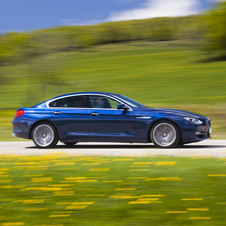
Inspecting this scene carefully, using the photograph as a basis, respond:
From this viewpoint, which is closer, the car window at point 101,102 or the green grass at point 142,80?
the car window at point 101,102

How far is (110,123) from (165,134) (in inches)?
51.8

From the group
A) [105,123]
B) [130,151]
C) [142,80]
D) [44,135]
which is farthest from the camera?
[142,80]

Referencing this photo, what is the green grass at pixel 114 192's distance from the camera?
13.3 ft

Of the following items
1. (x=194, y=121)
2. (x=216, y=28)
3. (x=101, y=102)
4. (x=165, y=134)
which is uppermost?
(x=216, y=28)

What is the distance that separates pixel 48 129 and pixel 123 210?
247 inches

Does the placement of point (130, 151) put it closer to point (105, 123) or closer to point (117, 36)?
point (105, 123)

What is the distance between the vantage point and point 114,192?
4.98 metres

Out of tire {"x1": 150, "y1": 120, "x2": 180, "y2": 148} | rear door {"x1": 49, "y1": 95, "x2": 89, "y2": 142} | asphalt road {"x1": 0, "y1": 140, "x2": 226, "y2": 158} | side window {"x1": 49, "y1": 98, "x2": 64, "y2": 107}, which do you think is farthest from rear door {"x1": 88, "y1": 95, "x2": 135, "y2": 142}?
side window {"x1": 49, "y1": 98, "x2": 64, "y2": 107}

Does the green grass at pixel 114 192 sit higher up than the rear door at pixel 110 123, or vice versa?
the rear door at pixel 110 123

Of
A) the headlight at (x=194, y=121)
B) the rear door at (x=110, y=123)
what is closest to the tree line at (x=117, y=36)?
the rear door at (x=110, y=123)

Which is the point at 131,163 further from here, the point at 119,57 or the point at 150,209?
the point at 119,57

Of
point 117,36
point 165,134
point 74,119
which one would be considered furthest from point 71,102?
point 117,36

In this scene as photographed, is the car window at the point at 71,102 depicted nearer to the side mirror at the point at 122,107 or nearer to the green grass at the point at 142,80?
the side mirror at the point at 122,107

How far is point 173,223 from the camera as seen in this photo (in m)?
3.84
